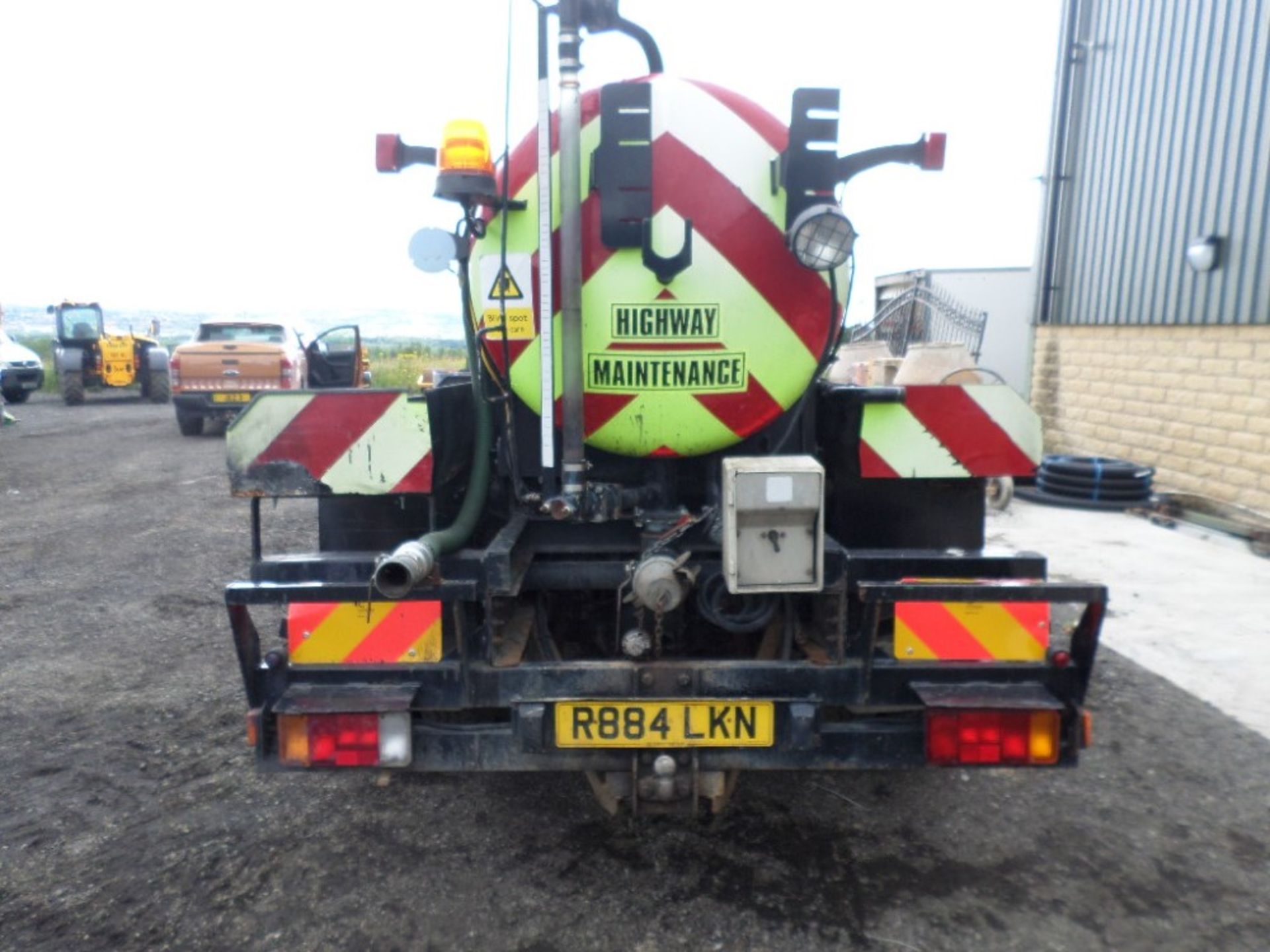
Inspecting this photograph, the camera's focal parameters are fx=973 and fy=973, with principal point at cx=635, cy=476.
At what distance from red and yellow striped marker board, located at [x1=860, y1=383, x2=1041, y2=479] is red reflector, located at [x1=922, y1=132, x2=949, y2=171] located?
0.68 metres

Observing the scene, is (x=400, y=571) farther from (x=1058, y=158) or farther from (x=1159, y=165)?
(x=1058, y=158)

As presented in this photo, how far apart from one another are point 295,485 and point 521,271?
880mm

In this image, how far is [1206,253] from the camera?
327 inches

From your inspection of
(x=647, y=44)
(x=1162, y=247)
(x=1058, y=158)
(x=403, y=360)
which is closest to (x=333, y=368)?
(x=1058, y=158)

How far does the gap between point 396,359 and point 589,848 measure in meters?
33.0

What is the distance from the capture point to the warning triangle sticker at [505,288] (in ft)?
9.12

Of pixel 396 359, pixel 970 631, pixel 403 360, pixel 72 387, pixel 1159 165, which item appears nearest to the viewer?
pixel 970 631

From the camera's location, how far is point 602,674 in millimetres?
2654

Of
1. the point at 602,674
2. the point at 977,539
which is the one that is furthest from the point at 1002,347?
the point at 602,674

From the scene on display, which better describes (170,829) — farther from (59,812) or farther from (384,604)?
(384,604)

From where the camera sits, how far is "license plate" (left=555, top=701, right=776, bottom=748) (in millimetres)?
2621

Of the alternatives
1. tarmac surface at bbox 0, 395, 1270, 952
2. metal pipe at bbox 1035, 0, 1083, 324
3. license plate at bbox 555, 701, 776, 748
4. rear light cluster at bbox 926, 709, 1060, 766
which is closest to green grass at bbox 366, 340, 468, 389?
metal pipe at bbox 1035, 0, 1083, 324

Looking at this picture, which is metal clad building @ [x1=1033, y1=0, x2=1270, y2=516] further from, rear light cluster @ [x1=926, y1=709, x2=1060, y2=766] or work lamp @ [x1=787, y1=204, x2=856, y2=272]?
work lamp @ [x1=787, y1=204, x2=856, y2=272]

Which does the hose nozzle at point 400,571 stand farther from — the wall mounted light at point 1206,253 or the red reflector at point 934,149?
the wall mounted light at point 1206,253
